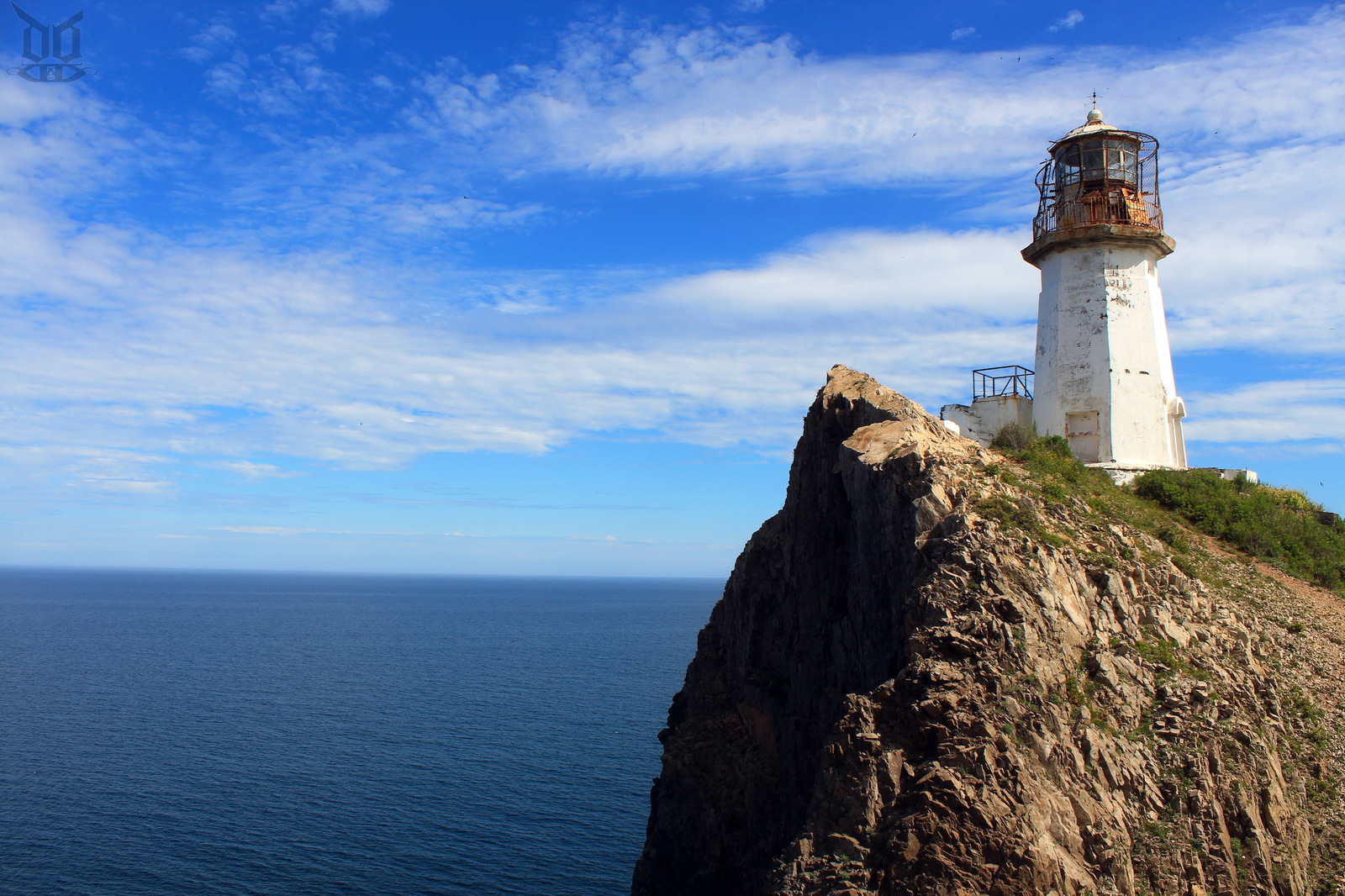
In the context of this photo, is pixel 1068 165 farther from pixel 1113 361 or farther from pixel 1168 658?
pixel 1168 658

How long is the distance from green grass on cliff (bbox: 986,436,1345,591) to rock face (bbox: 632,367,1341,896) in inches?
106

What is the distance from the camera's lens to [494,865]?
36031mm

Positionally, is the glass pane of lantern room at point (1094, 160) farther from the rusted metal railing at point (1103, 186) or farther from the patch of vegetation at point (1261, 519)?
the patch of vegetation at point (1261, 519)

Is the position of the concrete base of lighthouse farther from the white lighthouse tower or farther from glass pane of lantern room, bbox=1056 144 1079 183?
glass pane of lantern room, bbox=1056 144 1079 183

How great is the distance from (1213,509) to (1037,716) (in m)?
14.7

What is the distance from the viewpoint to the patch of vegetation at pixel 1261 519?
79.2ft

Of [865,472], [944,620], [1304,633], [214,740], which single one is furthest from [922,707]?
[214,740]

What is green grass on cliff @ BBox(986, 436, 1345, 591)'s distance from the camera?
23172 millimetres

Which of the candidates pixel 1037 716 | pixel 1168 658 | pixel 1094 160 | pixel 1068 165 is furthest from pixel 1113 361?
pixel 1037 716

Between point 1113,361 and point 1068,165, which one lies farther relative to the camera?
point 1068,165

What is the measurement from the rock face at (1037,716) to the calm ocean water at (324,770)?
21862 mm

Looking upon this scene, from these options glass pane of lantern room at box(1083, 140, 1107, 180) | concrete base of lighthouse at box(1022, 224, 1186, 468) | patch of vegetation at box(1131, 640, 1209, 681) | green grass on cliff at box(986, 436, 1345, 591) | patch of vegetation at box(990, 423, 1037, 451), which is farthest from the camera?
glass pane of lantern room at box(1083, 140, 1107, 180)

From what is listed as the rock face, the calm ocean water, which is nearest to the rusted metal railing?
the rock face

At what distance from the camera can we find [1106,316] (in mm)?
29719
